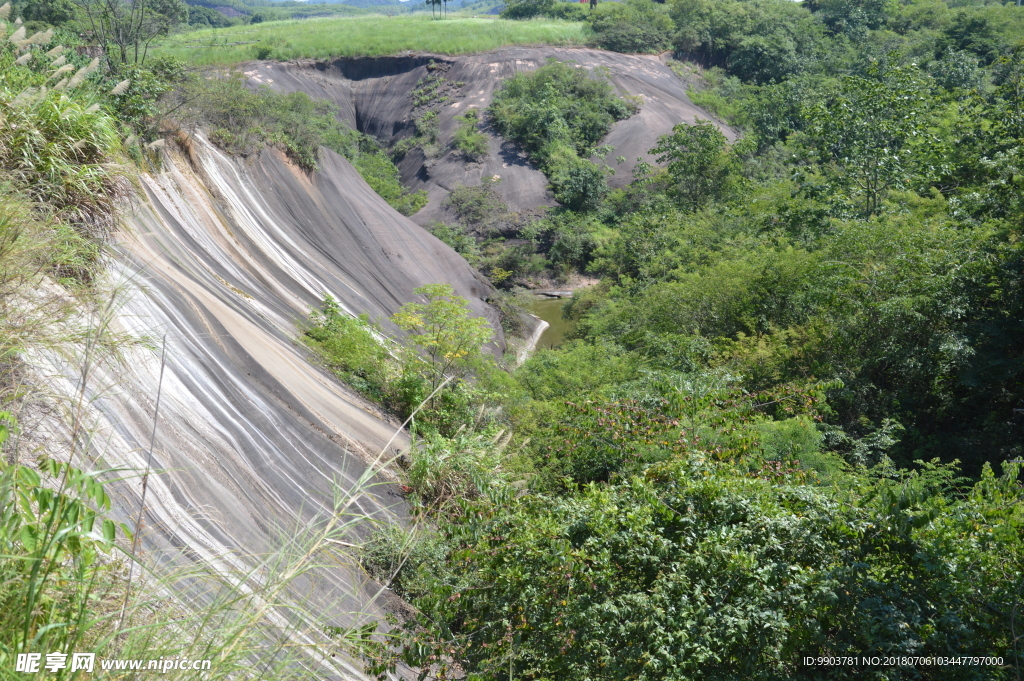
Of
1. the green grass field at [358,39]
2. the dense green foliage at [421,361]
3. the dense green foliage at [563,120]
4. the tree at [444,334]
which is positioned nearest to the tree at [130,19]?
the dense green foliage at [421,361]

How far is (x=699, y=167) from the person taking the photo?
29.3 m

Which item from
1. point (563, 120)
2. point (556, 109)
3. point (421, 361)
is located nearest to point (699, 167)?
point (563, 120)

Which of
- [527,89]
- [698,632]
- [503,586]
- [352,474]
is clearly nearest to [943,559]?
[698,632]

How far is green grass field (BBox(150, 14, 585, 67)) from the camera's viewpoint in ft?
145

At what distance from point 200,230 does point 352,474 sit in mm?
6130

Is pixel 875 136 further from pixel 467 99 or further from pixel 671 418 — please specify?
pixel 467 99

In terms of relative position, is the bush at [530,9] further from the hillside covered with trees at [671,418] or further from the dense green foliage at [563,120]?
the hillside covered with trees at [671,418]

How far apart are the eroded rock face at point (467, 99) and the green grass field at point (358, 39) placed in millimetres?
1199

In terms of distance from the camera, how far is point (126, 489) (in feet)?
17.1

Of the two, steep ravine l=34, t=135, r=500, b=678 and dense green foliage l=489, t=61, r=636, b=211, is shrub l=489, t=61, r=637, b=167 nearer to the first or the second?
dense green foliage l=489, t=61, r=636, b=211

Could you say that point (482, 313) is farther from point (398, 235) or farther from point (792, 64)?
point (792, 64)

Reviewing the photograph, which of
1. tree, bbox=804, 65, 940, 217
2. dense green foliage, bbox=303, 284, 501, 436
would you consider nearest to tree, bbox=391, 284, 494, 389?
dense green foliage, bbox=303, 284, 501, 436

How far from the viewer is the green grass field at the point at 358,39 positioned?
44.2 metres

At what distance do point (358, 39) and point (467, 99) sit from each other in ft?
38.5
